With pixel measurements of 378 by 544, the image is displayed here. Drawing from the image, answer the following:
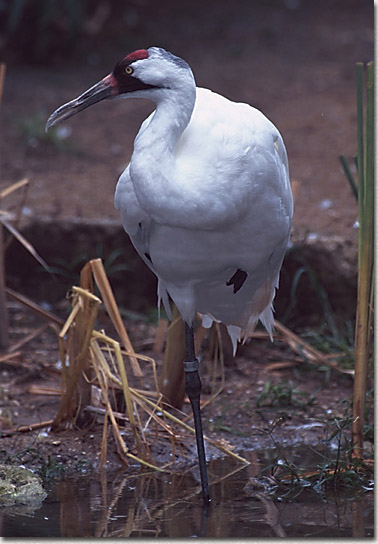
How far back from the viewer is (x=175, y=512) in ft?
10.5

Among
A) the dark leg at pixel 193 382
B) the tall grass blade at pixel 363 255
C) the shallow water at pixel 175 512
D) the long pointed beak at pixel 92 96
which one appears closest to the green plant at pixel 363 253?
the tall grass blade at pixel 363 255

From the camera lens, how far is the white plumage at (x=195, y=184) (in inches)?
117

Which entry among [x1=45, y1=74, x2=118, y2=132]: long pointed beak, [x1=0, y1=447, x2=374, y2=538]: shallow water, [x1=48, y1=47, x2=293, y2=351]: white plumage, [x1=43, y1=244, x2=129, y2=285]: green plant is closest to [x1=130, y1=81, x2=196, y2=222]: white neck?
[x1=48, y1=47, x2=293, y2=351]: white plumage

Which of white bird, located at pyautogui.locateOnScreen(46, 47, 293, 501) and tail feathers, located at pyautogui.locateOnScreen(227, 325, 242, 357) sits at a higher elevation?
white bird, located at pyautogui.locateOnScreen(46, 47, 293, 501)

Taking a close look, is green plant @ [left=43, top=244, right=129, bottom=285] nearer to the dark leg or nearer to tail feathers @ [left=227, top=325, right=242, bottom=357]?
tail feathers @ [left=227, top=325, right=242, bottom=357]

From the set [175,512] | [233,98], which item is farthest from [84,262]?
[233,98]

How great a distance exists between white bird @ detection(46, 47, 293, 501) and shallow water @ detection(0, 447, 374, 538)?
0.15 m

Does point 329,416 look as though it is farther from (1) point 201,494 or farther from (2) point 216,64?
(2) point 216,64

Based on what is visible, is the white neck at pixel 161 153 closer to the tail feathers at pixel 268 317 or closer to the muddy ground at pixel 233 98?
the tail feathers at pixel 268 317

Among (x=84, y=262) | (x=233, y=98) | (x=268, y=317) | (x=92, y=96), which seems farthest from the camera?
(x=233, y=98)

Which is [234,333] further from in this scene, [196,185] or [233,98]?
[233,98]

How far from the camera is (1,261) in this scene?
4.24 meters

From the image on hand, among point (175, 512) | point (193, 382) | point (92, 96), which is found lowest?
point (175, 512)

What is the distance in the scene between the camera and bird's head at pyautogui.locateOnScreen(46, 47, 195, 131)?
9.87 ft
